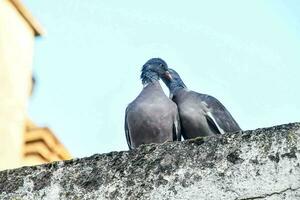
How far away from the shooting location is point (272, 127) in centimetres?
327

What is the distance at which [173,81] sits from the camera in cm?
643

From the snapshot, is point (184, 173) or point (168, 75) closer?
point (184, 173)

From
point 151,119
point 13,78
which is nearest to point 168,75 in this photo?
point 151,119

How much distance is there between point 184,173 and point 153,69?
3.05m

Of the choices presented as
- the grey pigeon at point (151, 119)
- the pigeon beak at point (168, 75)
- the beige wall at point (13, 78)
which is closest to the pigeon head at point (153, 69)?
the pigeon beak at point (168, 75)

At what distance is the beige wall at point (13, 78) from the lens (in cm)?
1288

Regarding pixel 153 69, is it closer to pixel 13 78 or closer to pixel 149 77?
pixel 149 77

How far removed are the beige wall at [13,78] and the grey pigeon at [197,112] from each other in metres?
6.70

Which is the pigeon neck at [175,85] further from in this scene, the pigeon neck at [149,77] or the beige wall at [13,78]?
the beige wall at [13,78]

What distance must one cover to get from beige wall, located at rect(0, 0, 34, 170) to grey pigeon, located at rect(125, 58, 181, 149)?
282 inches

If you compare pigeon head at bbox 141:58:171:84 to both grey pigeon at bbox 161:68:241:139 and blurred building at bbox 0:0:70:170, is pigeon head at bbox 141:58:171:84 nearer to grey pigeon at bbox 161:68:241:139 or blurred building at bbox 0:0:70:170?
grey pigeon at bbox 161:68:241:139

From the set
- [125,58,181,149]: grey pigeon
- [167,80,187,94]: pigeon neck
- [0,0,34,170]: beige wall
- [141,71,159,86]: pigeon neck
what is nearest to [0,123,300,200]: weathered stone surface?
[125,58,181,149]: grey pigeon

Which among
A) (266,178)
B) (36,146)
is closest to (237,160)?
(266,178)

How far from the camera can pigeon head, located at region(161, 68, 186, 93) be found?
20.9 feet
